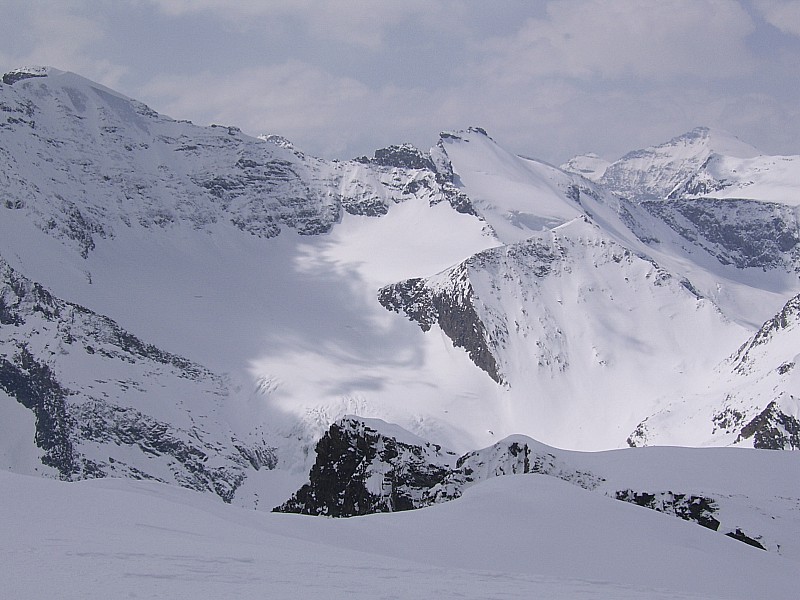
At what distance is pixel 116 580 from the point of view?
15.1 metres

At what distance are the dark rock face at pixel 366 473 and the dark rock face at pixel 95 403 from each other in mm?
57421

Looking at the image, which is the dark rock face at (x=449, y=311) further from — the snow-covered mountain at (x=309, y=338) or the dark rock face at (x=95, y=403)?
the dark rock face at (x=95, y=403)

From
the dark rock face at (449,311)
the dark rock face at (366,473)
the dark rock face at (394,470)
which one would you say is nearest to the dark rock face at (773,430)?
the dark rock face at (394,470)

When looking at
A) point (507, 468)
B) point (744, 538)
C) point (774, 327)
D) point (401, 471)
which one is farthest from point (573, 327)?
point (744, 538)

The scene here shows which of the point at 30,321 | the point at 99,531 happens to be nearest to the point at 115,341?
the point at 30,321

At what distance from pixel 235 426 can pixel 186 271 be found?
6076 cm

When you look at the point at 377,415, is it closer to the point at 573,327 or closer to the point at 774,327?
the point at 573,327

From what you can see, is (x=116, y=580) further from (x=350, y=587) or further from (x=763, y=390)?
(x=763, y=390)

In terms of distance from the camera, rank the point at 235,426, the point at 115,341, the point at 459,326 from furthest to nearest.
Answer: the point at 459,326
the point at 115,341
the point at 235,426

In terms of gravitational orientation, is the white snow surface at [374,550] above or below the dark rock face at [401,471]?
below

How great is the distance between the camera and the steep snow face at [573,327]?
14200 cm

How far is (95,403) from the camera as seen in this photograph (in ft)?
432

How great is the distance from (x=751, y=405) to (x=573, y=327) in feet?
184

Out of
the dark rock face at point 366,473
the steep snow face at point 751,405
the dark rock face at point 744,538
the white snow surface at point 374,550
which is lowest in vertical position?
the white snow surface at point 374,550
